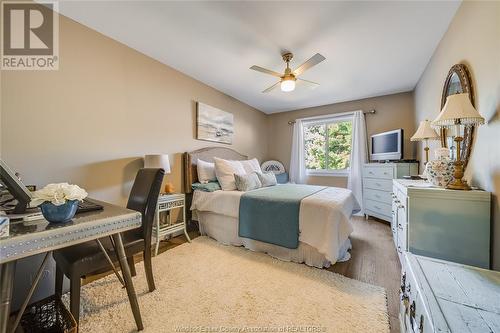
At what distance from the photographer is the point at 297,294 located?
1.65m

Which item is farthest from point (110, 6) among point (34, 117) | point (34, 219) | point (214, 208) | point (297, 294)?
point (297, 294)

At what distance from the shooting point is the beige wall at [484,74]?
121 centimetres

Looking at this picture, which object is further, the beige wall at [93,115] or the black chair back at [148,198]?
the beige wall at [93,115]

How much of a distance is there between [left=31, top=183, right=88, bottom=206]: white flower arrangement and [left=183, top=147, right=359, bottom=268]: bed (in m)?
1.77

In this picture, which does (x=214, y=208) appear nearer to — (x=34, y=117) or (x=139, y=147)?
(x=139, y=147)

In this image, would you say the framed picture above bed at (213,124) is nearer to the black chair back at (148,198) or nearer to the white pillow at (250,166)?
the white pillow at (250,166)

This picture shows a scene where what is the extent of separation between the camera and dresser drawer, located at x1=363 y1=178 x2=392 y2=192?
10.7ft

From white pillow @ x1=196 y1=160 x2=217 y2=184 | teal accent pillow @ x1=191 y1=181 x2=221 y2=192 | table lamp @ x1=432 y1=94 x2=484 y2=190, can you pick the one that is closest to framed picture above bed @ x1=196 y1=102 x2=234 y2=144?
white pillow @ x1=196 y1=160 x2=217 y2=184

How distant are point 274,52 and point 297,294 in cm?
256

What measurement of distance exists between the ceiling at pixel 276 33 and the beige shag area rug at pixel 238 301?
7.99 feet

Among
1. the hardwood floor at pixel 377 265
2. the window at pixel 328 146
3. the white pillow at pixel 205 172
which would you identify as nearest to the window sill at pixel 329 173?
the window at pixel 328 146

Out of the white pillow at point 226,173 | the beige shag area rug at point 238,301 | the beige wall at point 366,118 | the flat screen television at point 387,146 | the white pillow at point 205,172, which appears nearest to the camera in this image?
the beige shag area rug at point 238,301

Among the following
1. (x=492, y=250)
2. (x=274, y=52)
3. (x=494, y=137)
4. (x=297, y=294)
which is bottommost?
(x=297, y=294)

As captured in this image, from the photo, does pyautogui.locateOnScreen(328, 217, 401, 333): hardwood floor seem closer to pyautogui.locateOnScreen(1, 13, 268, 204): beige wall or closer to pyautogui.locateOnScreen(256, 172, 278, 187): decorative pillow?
pyautogui.locateOnScreen(256, 172, 278, 187): decorative pillow
